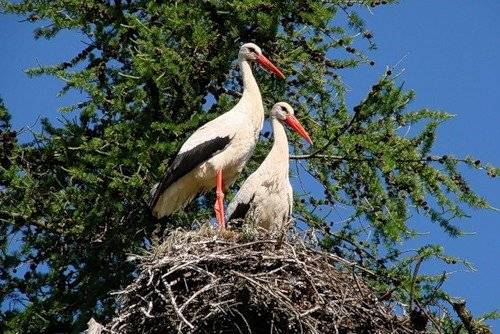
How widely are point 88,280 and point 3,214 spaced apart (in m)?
0.98

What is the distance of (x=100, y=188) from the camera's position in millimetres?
10969

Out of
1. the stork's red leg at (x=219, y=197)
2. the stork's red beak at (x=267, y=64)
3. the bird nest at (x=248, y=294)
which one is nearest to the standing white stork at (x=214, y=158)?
the stork's red leg at (x=219, y=197)

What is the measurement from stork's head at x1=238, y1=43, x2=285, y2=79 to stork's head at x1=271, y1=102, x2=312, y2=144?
1.34 feet

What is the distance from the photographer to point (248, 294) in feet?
27.3

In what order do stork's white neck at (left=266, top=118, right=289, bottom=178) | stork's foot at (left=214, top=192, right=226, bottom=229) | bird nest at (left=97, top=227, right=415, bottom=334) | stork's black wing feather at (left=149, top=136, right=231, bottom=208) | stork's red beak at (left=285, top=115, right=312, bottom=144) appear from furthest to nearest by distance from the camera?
stork's red beak at (left=285, top=115, right=312, bottom=144) → stork's foot at (left=214, top=192, right=226, bottom=229) → stork's black wing feather at (left=149, top=136, right=231, bottom=208) → stork's white neck at (left=266, top=118, right=289, bottom=178) → bird nest at (left=97, top=227, right=415, bottom=334)

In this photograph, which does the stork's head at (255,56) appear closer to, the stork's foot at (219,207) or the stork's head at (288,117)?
the stork's head at (288,117)

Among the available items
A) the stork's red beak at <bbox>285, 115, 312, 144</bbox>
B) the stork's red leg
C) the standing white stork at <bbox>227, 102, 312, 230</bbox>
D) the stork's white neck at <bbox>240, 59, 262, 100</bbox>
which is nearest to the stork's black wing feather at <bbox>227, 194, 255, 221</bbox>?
the standing white stork at <bbox>227, 102, 312, 230</bbox>

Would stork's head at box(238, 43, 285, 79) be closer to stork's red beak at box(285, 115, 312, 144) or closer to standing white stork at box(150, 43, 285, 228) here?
standing white stork at box(150, 43, 285, 228)

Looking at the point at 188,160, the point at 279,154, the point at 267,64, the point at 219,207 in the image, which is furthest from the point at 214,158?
the point at 267,64

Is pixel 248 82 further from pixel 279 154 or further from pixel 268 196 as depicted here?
pixel 268 196

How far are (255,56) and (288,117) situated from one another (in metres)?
0.71

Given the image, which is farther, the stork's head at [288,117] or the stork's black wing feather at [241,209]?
the stork's head at [288,117]

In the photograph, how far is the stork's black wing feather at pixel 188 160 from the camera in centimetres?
1045

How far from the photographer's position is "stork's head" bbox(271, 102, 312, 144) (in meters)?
11.0
